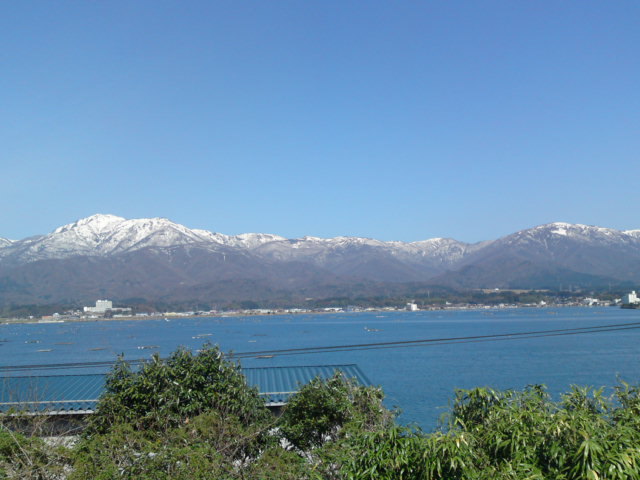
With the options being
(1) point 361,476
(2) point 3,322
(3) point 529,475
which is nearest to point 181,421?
(1) point 361,476

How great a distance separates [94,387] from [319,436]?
26.9ft

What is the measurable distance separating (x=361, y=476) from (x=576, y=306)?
133682 millimetres

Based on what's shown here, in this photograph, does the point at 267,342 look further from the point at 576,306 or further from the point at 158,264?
the point at 158,264

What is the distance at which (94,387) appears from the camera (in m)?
14.8

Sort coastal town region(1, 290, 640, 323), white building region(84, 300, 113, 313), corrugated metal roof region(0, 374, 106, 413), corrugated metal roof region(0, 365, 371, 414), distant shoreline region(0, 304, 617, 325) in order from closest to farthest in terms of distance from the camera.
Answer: corrugated metal roof region(0, 374, 106, 413) < corrugated metal roof region(0, 365, 371, 414) < distant shoreline region(0, 304, 617, 325) < coastal town region(1, 290, 640, 323) < white building region(84, 300, 113, 313)

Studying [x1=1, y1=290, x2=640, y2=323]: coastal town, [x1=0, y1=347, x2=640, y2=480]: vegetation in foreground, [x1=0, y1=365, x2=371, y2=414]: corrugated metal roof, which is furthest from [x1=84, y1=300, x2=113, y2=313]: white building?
[x1=0, y1=347, x2=640, y2=480]: vegetation in foreground

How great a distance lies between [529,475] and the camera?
4.23m

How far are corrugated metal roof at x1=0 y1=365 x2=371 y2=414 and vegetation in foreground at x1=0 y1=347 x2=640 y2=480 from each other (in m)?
3.06

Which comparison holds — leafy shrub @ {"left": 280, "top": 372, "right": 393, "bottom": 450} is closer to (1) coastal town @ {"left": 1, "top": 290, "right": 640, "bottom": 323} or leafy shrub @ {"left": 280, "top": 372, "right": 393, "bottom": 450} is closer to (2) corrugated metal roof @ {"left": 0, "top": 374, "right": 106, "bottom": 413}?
(2) corrugated metal roof @ {"left": 0, "top": 374, "right": 106, "bottom": 413}

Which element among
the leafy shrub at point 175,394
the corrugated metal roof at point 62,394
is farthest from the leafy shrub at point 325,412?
the corrugated metal roof at point 62,394

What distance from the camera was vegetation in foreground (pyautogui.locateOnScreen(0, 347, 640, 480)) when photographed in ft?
14.4

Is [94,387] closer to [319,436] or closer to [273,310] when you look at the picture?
[319,436]

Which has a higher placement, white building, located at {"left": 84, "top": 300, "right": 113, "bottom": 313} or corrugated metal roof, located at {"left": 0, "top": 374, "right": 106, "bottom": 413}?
white building, located at {"left": 84, "top": 300, "right": 113, "bottom": 313}

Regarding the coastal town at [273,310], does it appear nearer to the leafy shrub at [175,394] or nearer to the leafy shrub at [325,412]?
the leafy shrub at [175,394]
